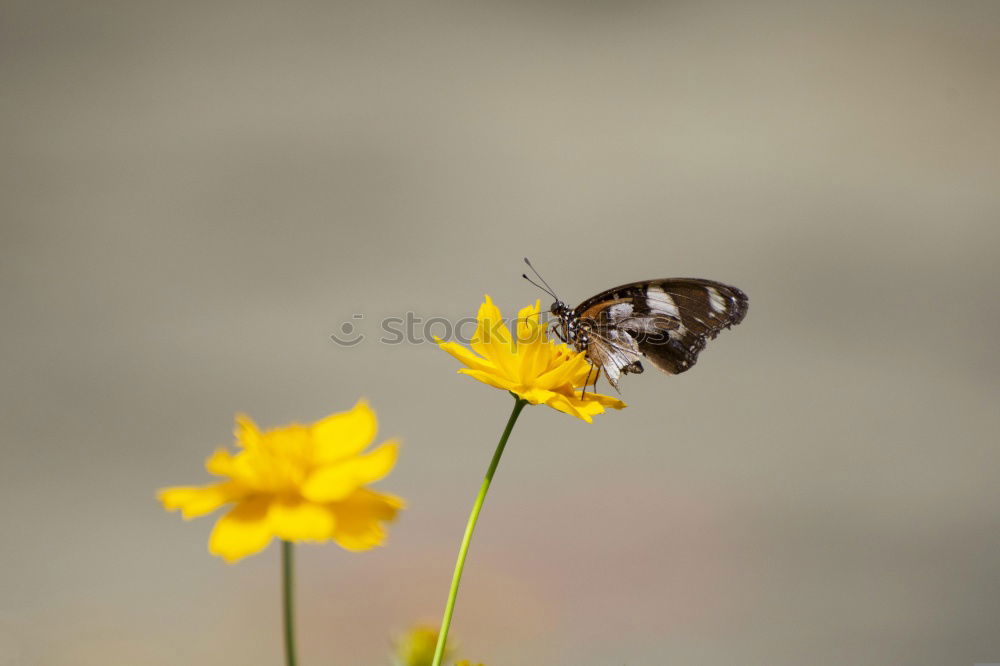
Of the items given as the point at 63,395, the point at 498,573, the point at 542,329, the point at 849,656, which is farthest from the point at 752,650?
the point at 63,395

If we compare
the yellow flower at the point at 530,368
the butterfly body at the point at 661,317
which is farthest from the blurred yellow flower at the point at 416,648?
the butterfly body at the point at 661,317

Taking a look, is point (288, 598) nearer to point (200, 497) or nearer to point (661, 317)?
point (200, 497)

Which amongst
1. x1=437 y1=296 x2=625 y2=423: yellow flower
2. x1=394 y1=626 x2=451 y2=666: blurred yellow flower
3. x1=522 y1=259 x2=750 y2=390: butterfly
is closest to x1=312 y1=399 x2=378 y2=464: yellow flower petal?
x1=437 y1=296 x2=625 y2=423: yellow flower

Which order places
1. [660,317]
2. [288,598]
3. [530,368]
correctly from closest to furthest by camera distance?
[288,598], [530,368], [660,317]

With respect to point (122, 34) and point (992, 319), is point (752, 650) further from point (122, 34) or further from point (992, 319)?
point (122, 34)

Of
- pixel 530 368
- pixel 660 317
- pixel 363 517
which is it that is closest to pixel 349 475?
pixel 363 517

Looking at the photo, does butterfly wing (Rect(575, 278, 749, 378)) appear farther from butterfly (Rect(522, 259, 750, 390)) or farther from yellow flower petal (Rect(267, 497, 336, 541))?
Answer: yellow flower petal (Rect(267, 497, 336, 541))
